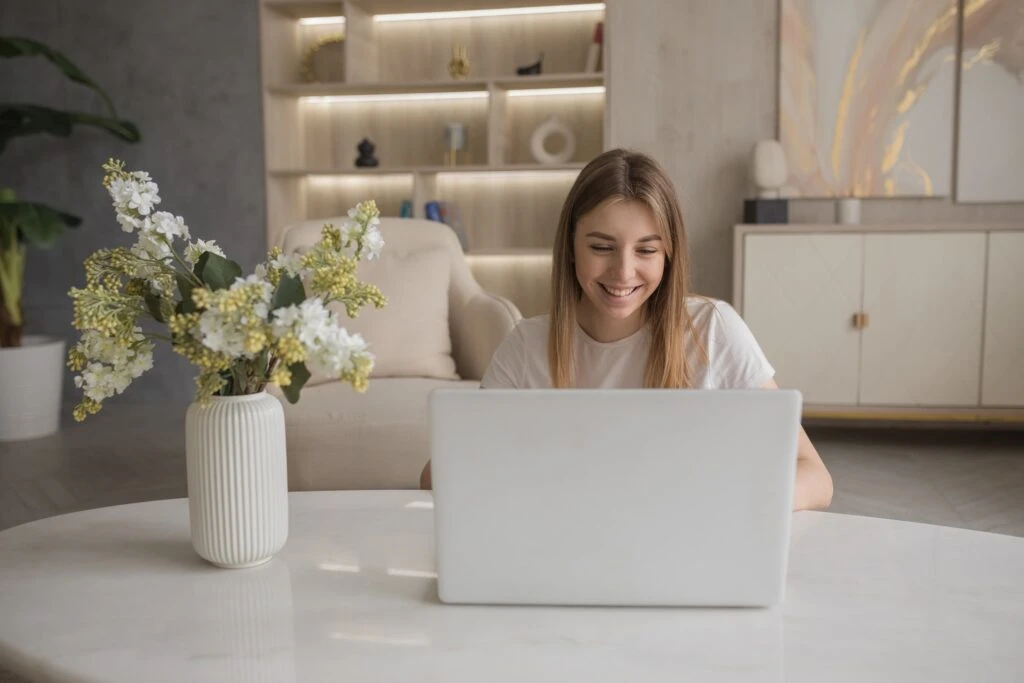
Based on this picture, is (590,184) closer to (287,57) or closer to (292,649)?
(292,649)

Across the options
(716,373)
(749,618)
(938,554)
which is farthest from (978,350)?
(749,618)

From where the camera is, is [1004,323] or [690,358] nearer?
[690,358]

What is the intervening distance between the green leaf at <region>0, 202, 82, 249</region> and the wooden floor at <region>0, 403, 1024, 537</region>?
860 mm

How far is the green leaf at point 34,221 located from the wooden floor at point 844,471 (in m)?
0.86

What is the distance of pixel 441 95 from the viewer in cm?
473

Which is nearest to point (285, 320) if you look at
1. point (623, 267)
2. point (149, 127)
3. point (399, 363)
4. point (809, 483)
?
A: point (623, 267)

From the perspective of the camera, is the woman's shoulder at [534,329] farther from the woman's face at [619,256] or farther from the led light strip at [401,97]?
the led light strip at [401,97]

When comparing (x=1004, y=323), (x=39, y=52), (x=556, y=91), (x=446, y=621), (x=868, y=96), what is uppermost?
(x=39, y=52)

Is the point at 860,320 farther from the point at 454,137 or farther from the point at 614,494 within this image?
the point at 614,494

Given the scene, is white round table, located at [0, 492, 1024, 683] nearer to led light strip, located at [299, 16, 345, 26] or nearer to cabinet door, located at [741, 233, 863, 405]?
cabinet door, located at [741, 233, 863, 405]

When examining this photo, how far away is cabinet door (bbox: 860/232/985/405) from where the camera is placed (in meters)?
3.67

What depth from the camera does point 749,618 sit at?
871 mm

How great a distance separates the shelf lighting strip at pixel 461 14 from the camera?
4.45 metres

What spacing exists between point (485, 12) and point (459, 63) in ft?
0.99
